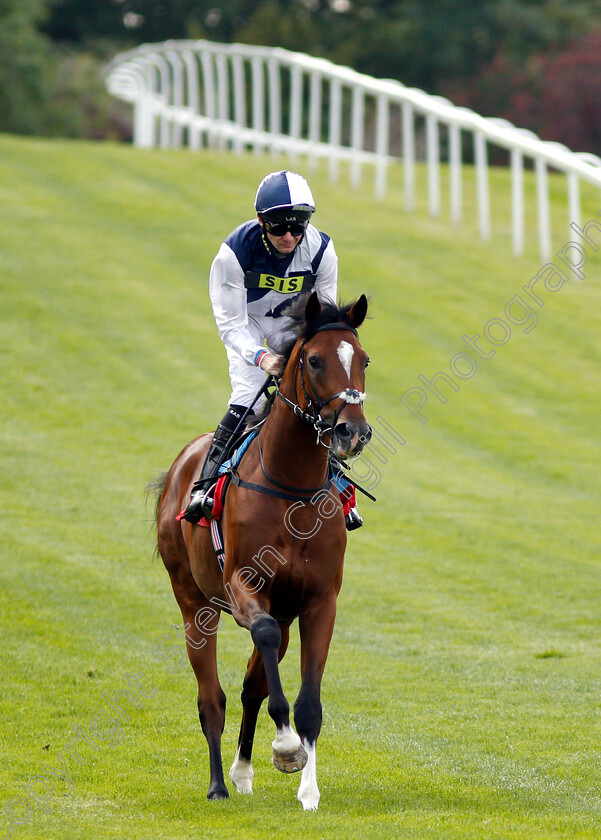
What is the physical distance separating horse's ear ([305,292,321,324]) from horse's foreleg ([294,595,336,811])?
1.46 m

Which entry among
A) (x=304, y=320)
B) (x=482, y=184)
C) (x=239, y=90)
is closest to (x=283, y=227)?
(x=304, y=320)

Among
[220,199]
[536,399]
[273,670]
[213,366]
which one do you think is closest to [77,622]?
[273,670]

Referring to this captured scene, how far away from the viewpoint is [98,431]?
14.7 m

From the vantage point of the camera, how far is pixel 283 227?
6.06 metres

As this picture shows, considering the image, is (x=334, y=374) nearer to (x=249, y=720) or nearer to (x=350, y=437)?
(x=350, y=437)

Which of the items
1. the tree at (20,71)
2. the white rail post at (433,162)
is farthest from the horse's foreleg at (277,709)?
the tree at (20,71)

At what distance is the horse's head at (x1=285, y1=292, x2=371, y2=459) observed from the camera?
505 centimetres

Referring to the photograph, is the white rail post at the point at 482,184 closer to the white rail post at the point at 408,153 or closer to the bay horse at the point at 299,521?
the white rail post at the point at 408,153

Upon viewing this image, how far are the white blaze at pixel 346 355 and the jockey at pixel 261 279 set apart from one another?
72 cm

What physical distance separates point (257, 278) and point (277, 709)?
2362mm

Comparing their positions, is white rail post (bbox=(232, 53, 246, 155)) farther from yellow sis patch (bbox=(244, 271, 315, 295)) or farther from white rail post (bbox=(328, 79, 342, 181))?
yellow sis patch (bbox=(244, 271, 315, 295))

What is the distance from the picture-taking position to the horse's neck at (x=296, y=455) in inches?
223

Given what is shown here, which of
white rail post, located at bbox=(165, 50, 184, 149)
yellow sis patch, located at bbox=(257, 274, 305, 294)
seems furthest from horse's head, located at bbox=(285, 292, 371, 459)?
white rail post, located at bbox=(165, 50, 184, 149)

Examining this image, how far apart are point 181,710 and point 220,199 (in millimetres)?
16081
